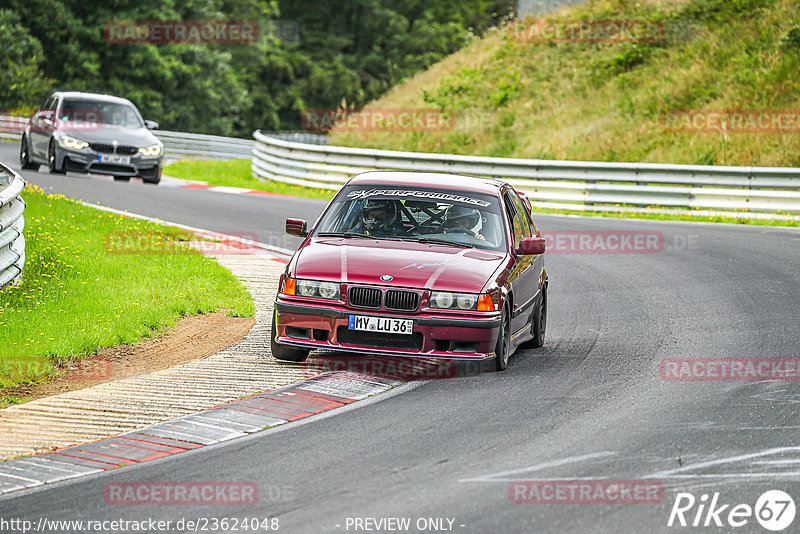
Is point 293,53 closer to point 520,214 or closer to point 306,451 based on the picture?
point 520,214

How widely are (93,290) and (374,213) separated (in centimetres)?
345

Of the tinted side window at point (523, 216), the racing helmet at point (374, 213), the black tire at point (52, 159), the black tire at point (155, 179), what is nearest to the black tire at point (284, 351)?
the racing helmet at point (374, 213)

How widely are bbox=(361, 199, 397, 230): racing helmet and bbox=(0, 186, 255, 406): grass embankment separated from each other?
2.24m

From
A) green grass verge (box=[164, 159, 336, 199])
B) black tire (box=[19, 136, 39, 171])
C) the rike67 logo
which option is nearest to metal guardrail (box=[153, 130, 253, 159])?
green grass verge (box=[164, 159, 336, 199])

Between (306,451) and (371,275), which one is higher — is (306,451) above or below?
below

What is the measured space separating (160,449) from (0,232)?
475 centimetres

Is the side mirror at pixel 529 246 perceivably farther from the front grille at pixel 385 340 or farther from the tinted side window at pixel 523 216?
the front grille at pixel 385 340

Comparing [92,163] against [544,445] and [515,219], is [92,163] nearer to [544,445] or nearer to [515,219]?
[515,219]

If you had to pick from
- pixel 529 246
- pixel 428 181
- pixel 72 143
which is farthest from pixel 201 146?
pixel 529 246

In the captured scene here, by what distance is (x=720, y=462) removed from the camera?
265 inches

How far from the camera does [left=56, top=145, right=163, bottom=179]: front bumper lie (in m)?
23.6

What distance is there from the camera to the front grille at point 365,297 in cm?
899

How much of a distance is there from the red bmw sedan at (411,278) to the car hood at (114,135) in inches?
571

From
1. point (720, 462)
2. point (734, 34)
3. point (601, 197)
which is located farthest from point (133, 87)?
point (720, 462)
